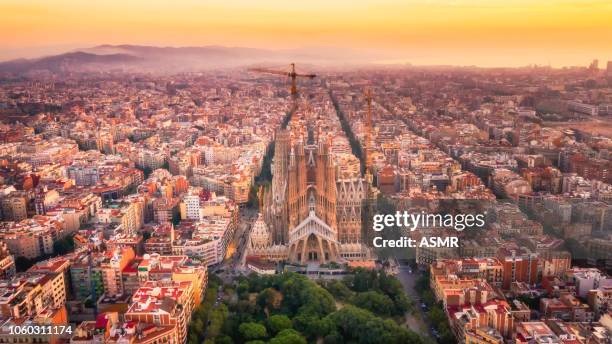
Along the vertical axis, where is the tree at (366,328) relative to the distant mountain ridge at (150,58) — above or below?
below

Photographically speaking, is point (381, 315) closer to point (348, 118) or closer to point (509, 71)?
point (509, 71)

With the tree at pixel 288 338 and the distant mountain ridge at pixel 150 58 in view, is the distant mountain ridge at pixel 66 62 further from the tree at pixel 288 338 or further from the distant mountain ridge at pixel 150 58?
the tree at pixel 288 338

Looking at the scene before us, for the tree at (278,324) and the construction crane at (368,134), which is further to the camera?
the construction crane at (368,134)

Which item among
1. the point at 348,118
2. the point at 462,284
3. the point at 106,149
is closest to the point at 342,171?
the point at 462,284

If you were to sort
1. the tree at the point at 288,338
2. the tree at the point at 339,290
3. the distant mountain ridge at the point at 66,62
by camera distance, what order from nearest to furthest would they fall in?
the tree at the point at 288,338, the tree at the point at 339,290, the distant mountain ridge at the point at 66,62

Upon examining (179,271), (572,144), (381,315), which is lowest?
(381,315)

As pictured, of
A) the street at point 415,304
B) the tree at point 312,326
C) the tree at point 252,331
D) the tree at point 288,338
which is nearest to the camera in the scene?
the tree at point 288,338

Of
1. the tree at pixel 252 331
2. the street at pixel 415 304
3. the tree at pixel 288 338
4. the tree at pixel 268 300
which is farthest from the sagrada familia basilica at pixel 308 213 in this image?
the tree at pixel 288 338
